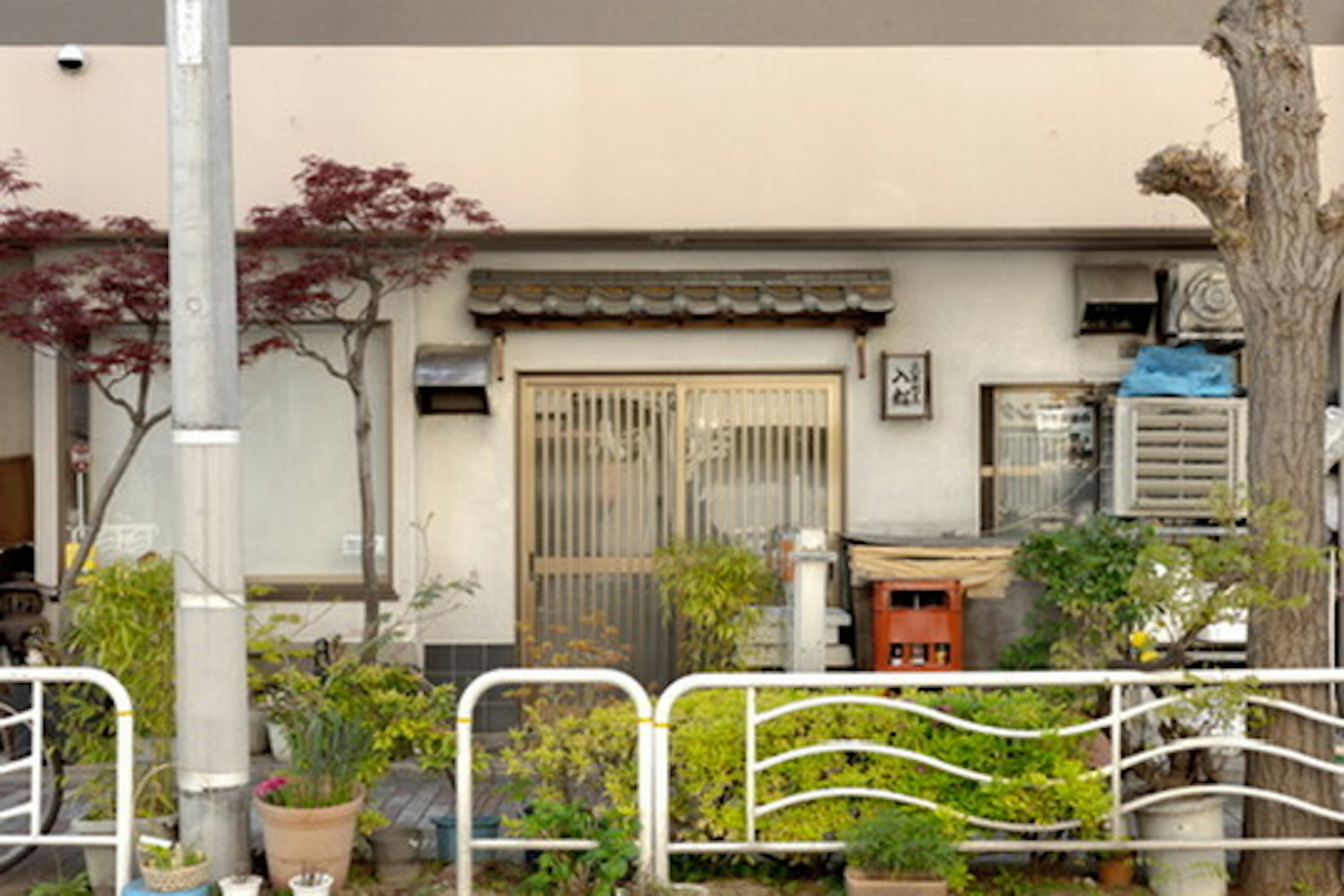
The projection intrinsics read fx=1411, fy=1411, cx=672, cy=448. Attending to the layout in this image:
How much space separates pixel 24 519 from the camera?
455 inches

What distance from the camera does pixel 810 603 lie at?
9.49 meters

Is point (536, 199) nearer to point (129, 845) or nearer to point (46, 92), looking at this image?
point (46, 92)

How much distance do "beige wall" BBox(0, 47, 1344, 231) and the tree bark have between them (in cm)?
307

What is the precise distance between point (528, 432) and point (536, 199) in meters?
1.84

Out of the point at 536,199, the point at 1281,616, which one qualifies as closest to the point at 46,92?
the point at 536,199

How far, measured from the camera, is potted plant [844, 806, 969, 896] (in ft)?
21.0

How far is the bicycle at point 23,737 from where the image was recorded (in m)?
7.00

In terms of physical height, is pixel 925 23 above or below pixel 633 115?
above

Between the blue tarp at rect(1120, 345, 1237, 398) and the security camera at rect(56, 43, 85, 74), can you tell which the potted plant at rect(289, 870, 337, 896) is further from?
the blue tarp at rect(1120, 345, 1237, 398)

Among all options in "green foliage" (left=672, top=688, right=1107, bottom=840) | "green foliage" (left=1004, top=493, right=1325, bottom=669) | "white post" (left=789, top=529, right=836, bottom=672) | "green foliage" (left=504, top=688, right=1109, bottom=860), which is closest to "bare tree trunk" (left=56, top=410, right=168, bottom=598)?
"green foliage" (left=504, top=688, right=1109, bottom=860)

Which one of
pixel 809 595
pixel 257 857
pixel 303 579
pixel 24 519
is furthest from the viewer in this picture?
pixel 24 519

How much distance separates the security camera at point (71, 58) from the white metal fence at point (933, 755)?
236 inches

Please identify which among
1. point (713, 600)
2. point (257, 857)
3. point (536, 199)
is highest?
point (536, 199)

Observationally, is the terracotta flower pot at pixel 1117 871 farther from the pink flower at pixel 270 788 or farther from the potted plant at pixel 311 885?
the pink flower at pixel 270 788
